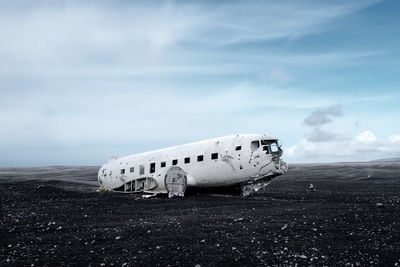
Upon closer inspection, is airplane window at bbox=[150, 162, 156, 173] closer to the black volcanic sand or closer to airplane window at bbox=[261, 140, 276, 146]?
airplane window at bbox=[261, 140, 276, 146]

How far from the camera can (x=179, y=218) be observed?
43.0 feet

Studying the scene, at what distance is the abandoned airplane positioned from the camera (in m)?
20.5

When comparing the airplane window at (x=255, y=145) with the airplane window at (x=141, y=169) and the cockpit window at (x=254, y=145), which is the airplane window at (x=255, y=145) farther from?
the airplane window at (x=141, y=169)

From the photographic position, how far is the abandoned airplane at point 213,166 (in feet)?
67.1

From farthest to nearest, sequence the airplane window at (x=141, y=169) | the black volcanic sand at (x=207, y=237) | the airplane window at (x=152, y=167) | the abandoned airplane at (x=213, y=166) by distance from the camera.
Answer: the airplane window at (x=141, y=169), the airplane window at (x=152, y=167), the abandoned airplane at (x=213, y=166), the black volcanic sand at (x=207, y=237)

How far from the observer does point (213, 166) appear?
21.5 meters

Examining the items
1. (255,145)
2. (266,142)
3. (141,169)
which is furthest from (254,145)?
(141,169)

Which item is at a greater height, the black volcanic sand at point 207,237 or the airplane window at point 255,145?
the airplane window at point 255,145

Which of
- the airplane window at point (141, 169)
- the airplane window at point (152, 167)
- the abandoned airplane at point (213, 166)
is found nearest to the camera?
the abandoned airplane at point (213, 166)

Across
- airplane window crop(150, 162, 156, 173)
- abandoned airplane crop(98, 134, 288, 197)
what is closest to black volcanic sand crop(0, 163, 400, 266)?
abandoned airplane crop(98, 134, 288, 197)

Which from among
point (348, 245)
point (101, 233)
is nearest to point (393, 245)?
point (348, 245)

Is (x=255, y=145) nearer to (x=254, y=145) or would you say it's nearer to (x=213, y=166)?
(x=254, y=145)

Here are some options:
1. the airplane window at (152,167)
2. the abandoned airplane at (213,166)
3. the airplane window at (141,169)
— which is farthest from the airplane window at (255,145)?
the airplane window at (141,169)

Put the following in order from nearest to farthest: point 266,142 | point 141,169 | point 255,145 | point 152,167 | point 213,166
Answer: point 255,145, point 266,142, point 213,166, point 152,167, point 141,169
